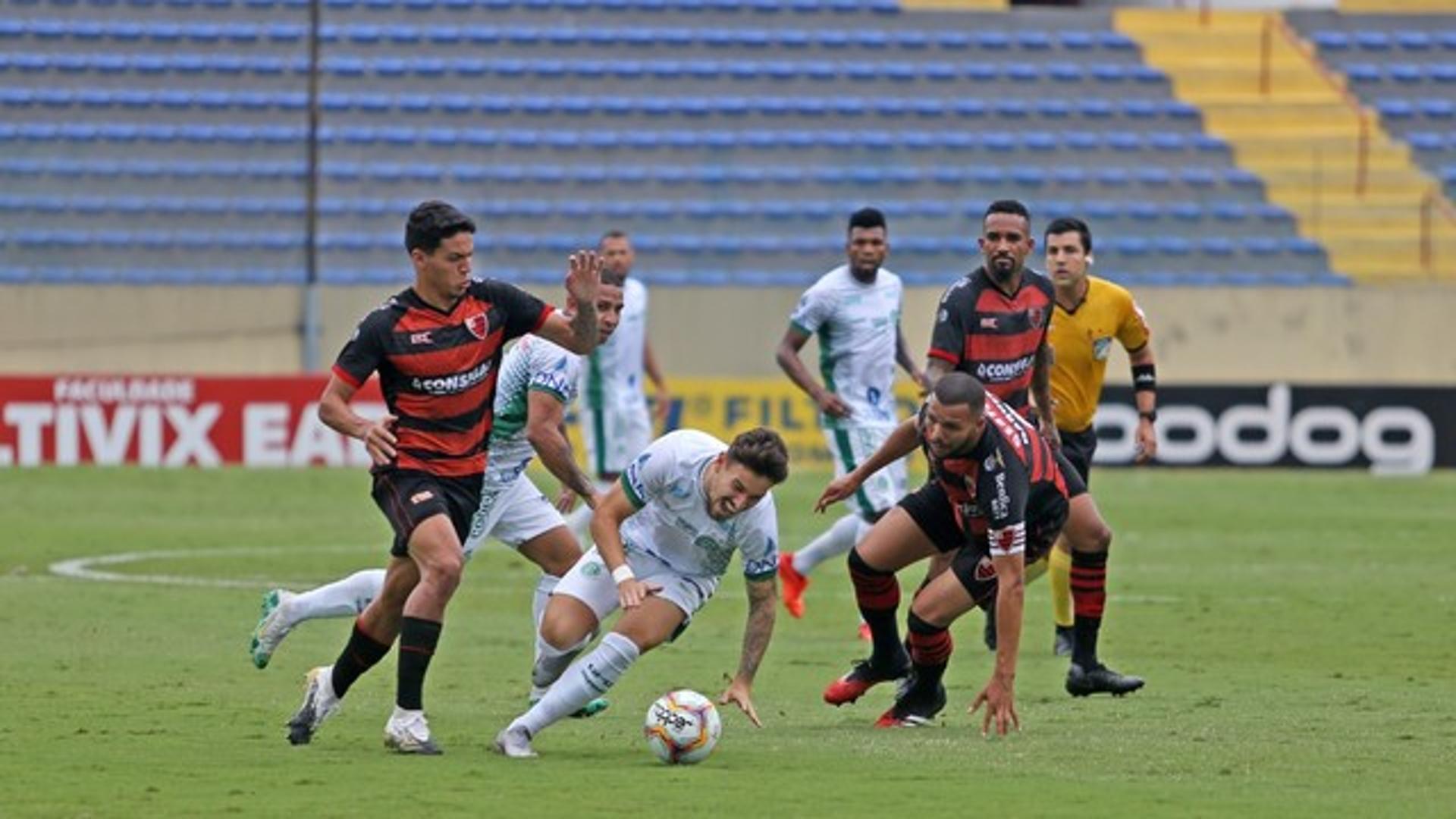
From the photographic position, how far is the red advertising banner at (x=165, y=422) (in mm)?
30703

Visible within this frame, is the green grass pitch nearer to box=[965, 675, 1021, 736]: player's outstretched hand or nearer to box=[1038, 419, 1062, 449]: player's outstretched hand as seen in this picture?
box=[965, 675, 1021, 736]: player's outstretched hand

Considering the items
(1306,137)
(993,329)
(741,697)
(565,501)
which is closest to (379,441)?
(741,697)

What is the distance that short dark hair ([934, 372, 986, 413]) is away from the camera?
35.5ft

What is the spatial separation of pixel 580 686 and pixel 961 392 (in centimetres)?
187

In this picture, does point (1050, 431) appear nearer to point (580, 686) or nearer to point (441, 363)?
point (441, 363)

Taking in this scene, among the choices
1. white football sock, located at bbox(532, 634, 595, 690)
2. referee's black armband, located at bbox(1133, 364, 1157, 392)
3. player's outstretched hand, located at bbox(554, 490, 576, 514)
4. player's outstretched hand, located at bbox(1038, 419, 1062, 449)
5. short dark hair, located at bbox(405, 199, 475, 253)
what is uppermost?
short dark hair, located at bbox(405, 199, 475, 253)

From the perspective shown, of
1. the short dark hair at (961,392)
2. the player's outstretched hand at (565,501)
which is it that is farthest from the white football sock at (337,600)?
the short dark hair at (961,392)

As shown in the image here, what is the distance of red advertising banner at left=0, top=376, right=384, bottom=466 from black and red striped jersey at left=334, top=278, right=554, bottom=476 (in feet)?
65.6

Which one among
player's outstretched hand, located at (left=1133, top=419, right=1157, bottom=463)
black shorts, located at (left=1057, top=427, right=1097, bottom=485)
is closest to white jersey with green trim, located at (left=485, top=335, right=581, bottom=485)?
black shorts, located at (left=1057, top=427, right=1097, bottom=485)

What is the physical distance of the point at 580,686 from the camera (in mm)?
10250

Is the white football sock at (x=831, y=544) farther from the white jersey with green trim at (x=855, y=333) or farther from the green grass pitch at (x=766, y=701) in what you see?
the white jersey with green trim at (x=855, y=333)

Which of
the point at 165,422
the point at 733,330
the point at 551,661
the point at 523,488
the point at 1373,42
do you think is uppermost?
the point at 1373,42

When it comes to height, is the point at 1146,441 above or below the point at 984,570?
above

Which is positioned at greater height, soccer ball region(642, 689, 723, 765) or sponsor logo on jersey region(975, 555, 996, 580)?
sponsor logo on jersey region(975, 555, 996, 580)
